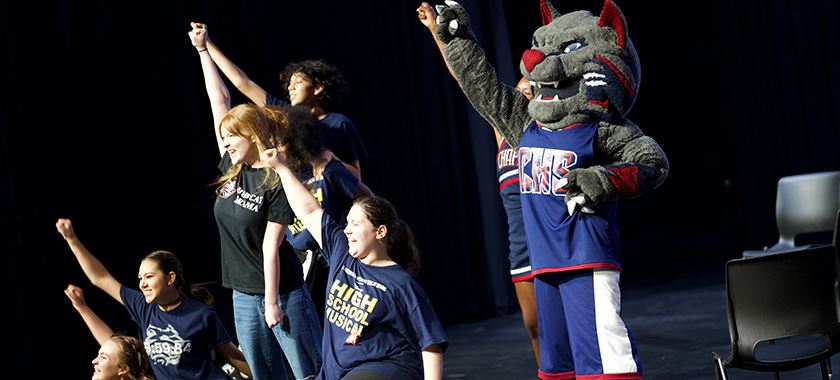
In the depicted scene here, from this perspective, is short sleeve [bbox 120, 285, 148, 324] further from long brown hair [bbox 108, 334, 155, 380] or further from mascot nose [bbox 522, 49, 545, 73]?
mascot nose [bbox 522, 49, 545, 73]

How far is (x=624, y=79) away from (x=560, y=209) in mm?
448

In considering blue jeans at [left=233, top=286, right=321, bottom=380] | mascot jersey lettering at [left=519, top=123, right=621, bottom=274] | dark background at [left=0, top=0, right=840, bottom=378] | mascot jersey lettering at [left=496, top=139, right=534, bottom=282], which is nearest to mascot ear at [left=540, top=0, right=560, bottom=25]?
mascot jersey lettering at [left=519, top=123, right=621, bottom=274]

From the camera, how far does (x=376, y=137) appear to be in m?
6.56

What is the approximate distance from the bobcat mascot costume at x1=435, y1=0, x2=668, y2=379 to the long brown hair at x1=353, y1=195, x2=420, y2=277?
0.44 m

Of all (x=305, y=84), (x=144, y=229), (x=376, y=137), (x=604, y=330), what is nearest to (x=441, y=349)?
(x=604, y=330)

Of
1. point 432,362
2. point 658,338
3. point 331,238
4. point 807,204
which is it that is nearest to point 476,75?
point 331,238

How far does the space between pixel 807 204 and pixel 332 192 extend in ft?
8.54

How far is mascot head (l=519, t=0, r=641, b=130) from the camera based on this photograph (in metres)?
3.24

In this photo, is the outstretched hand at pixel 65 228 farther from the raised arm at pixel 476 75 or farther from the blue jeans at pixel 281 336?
the raised arm at pixel 476 75

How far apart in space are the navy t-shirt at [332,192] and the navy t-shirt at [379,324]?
2.78 ft

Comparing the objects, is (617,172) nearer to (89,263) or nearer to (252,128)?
(252,128)

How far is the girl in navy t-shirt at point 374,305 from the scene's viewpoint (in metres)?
2.78

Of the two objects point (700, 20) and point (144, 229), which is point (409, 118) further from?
point (700, 20)

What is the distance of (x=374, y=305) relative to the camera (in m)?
2.81
